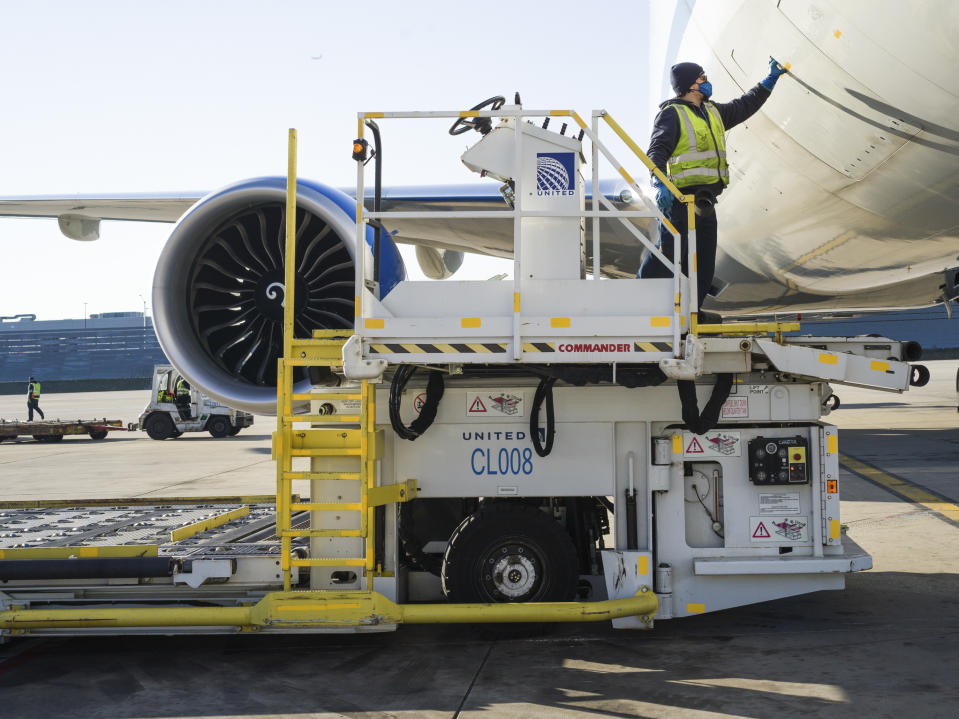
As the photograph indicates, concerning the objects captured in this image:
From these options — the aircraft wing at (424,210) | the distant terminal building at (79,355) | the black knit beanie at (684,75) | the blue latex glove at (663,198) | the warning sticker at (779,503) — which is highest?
the distant terminal building at (79,355)

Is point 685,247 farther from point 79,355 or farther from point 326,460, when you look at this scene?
point 79,355

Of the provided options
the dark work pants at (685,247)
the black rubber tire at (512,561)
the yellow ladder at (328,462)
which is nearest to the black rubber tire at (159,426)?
the yellow ladder at (328,462)

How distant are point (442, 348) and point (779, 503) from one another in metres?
1.80

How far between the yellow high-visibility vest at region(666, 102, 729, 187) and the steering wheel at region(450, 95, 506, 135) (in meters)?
0.95

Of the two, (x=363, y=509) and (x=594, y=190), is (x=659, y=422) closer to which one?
(x=594, y=190)

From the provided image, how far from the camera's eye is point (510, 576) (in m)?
4.75

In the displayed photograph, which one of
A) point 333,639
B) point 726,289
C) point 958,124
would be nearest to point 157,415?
point 726,289

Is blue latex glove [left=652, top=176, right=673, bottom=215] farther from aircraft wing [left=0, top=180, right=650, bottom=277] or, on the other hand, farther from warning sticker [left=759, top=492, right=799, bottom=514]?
aircraft wing [left=0, top=180, right=650, bottom=277]

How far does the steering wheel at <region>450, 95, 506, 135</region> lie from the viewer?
15.3 ft

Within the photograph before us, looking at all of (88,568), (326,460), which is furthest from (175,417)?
(326,460)

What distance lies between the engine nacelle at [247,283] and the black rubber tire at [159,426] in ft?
44.6

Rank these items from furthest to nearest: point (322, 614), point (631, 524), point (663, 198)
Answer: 1. point (663, 198)
2. point (631, 524)
3. point (322, 614)

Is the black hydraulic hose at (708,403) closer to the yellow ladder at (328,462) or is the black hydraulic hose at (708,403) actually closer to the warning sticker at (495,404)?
the warning sticker at (495,404)

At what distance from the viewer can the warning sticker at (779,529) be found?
15.6 feet
